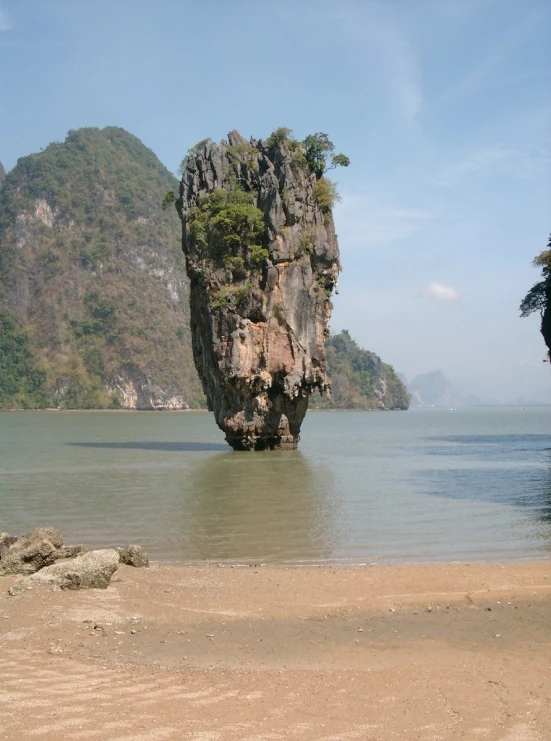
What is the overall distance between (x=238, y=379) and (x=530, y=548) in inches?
773

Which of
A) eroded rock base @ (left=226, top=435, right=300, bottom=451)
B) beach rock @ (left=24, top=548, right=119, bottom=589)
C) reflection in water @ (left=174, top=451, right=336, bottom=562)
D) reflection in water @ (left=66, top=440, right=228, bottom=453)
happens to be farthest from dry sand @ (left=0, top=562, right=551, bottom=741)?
reflection in water @ (left=66, top=440, right=228, bottom=453)

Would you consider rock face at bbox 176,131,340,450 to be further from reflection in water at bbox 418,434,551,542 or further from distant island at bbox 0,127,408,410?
distant island at bbox 0,127,408,410

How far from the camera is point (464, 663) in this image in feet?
22.0

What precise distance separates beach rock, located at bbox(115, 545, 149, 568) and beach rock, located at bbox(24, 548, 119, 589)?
1.34m

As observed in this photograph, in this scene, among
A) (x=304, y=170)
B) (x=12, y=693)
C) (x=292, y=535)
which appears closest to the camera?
(x=12, y=693)

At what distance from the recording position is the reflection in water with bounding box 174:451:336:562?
12.6m

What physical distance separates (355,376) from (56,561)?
148 m

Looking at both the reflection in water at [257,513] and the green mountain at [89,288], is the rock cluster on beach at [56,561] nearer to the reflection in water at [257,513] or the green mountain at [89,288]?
the reflection in water at [257,513]

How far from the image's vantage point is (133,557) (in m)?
10.7

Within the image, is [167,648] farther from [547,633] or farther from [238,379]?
[238,379]

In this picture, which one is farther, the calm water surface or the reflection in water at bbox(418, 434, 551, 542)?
the reflection in water at bbox(418, 434, 551, 542)

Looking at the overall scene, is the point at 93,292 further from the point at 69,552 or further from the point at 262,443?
the point at 69,552

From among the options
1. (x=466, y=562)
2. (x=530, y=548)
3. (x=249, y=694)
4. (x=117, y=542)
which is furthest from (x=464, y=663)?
(x=117, y=542)

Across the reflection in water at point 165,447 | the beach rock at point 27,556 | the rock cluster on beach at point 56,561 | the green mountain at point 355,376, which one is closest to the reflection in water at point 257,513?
the rock cluster on beach at point 56,561
